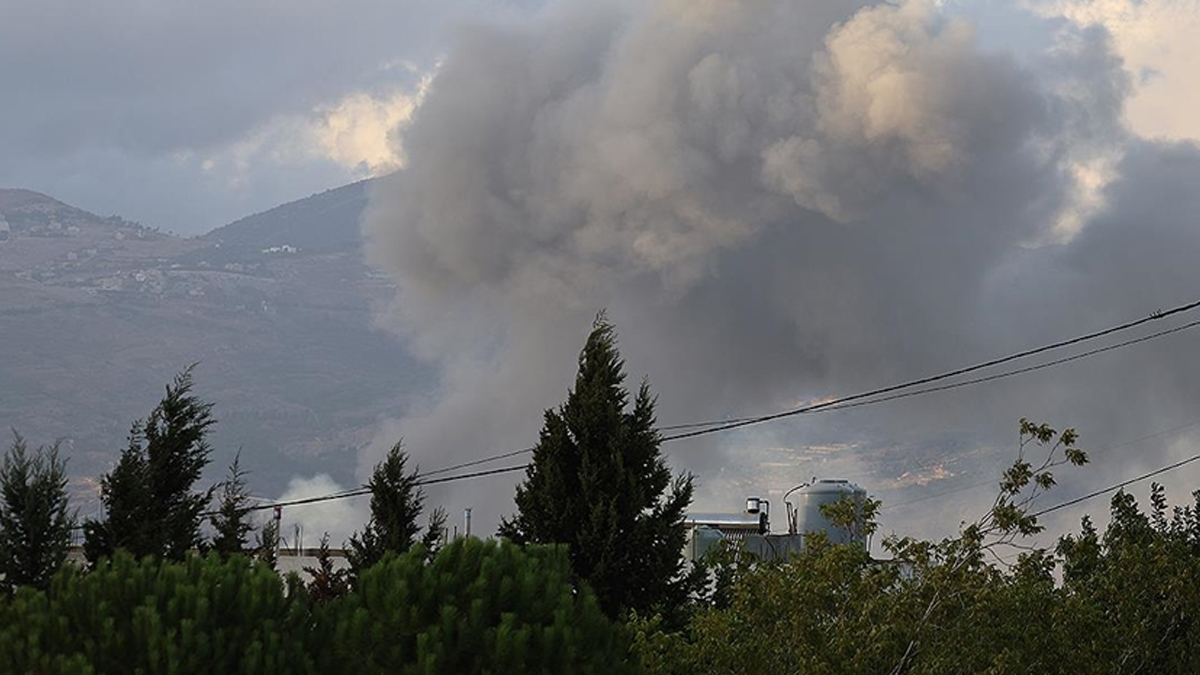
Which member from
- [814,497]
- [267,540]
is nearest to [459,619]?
[267,540]

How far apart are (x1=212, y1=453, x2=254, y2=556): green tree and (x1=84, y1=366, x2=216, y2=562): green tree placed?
7.91 ft

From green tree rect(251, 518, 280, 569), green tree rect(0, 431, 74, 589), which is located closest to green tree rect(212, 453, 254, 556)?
green tree rect(251, 518, 280, 569)

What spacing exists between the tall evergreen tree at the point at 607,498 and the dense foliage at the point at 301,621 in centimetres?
699

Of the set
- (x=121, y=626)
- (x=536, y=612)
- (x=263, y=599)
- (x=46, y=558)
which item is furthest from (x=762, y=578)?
(x=46, y=558)

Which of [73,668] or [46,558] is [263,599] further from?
[46,558]

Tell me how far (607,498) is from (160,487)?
6.37 m

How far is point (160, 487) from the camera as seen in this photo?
22.3m

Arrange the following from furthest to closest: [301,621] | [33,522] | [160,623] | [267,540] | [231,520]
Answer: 1. [267,540]
2. [231,520]
3. [33,522]
4. [301,621]
5. [160,623]

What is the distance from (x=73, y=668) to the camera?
12.0 meters

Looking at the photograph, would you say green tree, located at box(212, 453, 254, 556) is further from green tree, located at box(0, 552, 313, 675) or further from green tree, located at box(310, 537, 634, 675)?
green tree, located at box(310, 537, 634, 675)

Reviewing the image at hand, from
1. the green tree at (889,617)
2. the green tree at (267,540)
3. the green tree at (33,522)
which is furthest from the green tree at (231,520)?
the green tree at (889,617)

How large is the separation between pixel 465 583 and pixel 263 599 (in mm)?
1695

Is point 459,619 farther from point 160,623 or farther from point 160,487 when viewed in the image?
point 160,487

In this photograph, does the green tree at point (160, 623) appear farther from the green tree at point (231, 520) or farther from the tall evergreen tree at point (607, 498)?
the green tree at point (231, 520)
